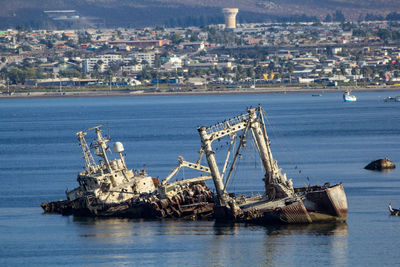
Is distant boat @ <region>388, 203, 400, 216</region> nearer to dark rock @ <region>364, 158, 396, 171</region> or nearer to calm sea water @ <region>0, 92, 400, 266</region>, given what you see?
calm sea water @ <region>0, 92, 400, 266</region>

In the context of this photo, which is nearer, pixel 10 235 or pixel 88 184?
pixel 10 235

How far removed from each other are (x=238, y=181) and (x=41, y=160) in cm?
3033

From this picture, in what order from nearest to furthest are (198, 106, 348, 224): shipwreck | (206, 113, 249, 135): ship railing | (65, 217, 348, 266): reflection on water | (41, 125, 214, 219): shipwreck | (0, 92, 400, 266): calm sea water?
(65, 217, 348, 266): reflection on water
(0, 92, 400, 266): calm sea water
(198, 106, 348, 224): shipwreck
(206, 113, 249, 135): ship railing
(41, 125, 214, 219): shipwreck

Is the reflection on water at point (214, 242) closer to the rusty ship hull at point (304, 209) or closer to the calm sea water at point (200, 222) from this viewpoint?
the calm sea water at point (200, 222)

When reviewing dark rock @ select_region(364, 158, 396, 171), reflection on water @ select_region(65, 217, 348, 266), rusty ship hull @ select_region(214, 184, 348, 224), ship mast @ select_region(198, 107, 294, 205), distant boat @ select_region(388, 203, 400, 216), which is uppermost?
ship mast @ select_region(198, 107, 294, 205)

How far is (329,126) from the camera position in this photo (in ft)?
468

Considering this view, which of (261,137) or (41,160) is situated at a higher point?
(261,137)

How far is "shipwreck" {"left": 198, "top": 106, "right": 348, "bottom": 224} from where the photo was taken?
54250 mm

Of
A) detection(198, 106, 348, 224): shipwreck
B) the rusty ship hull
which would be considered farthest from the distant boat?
detection(198, 106, 348, 224): shipwreck

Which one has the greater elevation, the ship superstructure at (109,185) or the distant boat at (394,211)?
the ship superstructure at (109,185)

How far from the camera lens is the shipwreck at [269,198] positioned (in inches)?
2136

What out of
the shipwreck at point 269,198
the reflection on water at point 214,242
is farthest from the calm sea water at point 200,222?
the shipwreck at point 269,198

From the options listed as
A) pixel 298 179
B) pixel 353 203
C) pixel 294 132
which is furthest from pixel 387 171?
pixel 294 132

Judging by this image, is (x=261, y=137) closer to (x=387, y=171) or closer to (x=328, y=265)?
(x=328, y=265)
